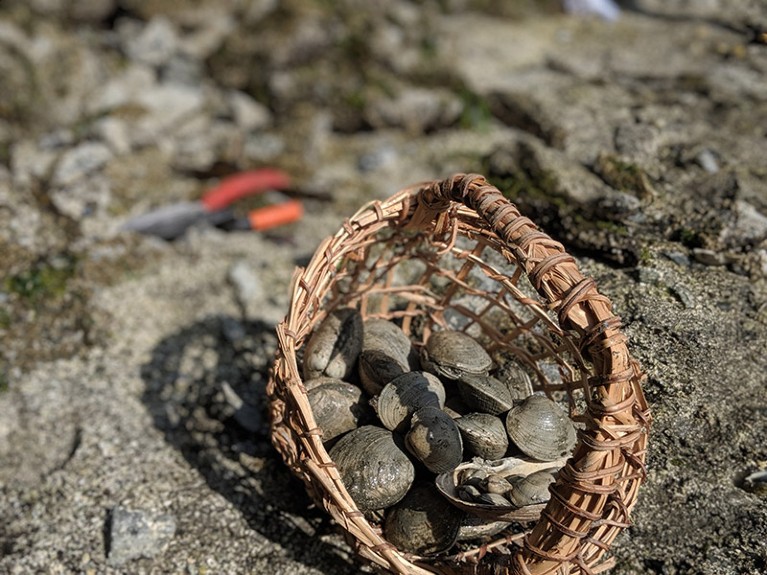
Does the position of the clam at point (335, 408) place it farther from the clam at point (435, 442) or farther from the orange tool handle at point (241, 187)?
the orange tool handle at point (241, 187)

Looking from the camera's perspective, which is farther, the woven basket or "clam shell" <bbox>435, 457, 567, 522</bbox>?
"clam shell" <bbox>435, 457, 567, 522</bbox>

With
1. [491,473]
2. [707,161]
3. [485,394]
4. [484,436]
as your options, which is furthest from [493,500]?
[707,161]

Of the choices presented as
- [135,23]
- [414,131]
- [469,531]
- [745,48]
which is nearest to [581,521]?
[469,531]

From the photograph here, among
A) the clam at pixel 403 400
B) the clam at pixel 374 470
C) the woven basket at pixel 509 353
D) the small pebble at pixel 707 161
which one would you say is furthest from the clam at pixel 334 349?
the small pebble at pixel 707 161

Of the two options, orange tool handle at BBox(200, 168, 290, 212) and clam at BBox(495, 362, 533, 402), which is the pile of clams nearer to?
clam at BBox(495, 362, 533, 402)

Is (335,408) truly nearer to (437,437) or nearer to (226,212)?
(437,437)

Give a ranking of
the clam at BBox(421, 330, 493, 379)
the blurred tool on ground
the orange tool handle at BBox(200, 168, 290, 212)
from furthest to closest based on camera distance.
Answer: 1. the orange tool handle at BBox(200, 168, 290, 212)
2. the blurred tool on ground
3. the clam at BBox(421, 330, 493, 379)

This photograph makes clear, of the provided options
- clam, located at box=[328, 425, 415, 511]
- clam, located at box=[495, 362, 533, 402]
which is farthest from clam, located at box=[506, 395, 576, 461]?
clam, located at box=[328, 425, 415, 511]
